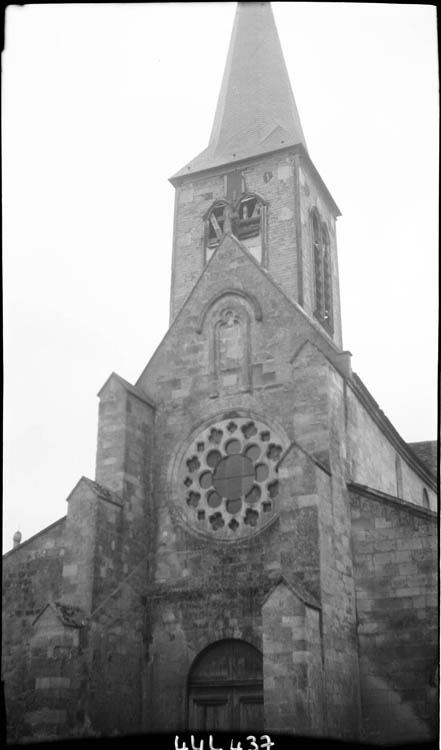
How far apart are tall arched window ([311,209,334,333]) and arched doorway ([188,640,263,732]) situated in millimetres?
11353

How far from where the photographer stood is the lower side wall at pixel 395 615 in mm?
15609

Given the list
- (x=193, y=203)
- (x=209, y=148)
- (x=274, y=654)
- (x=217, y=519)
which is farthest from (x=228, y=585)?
(x=209, y=148)

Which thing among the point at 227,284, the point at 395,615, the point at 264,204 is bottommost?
the point at 395,615

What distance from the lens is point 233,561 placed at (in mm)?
17688

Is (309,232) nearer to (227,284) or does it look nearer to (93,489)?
(227,284)

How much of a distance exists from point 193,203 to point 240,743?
18.1m

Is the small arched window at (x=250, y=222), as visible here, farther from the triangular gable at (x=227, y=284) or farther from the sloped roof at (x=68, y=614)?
the sloped roof at (x=68, y=614)

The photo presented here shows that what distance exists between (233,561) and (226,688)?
2.62 m

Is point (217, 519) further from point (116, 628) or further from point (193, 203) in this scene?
point (193, 203)

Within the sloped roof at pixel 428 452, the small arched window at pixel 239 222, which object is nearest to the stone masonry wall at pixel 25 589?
the small arched window at pixel 239 222

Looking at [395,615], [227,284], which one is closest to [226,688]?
[395,615]

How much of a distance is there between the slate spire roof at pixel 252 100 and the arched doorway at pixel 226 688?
16280mm

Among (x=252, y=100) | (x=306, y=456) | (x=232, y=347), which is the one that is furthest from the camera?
(x=252, y=100)

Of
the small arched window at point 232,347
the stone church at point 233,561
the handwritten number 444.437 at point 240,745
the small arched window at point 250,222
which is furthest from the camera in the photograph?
the small arched window at point 250,222
